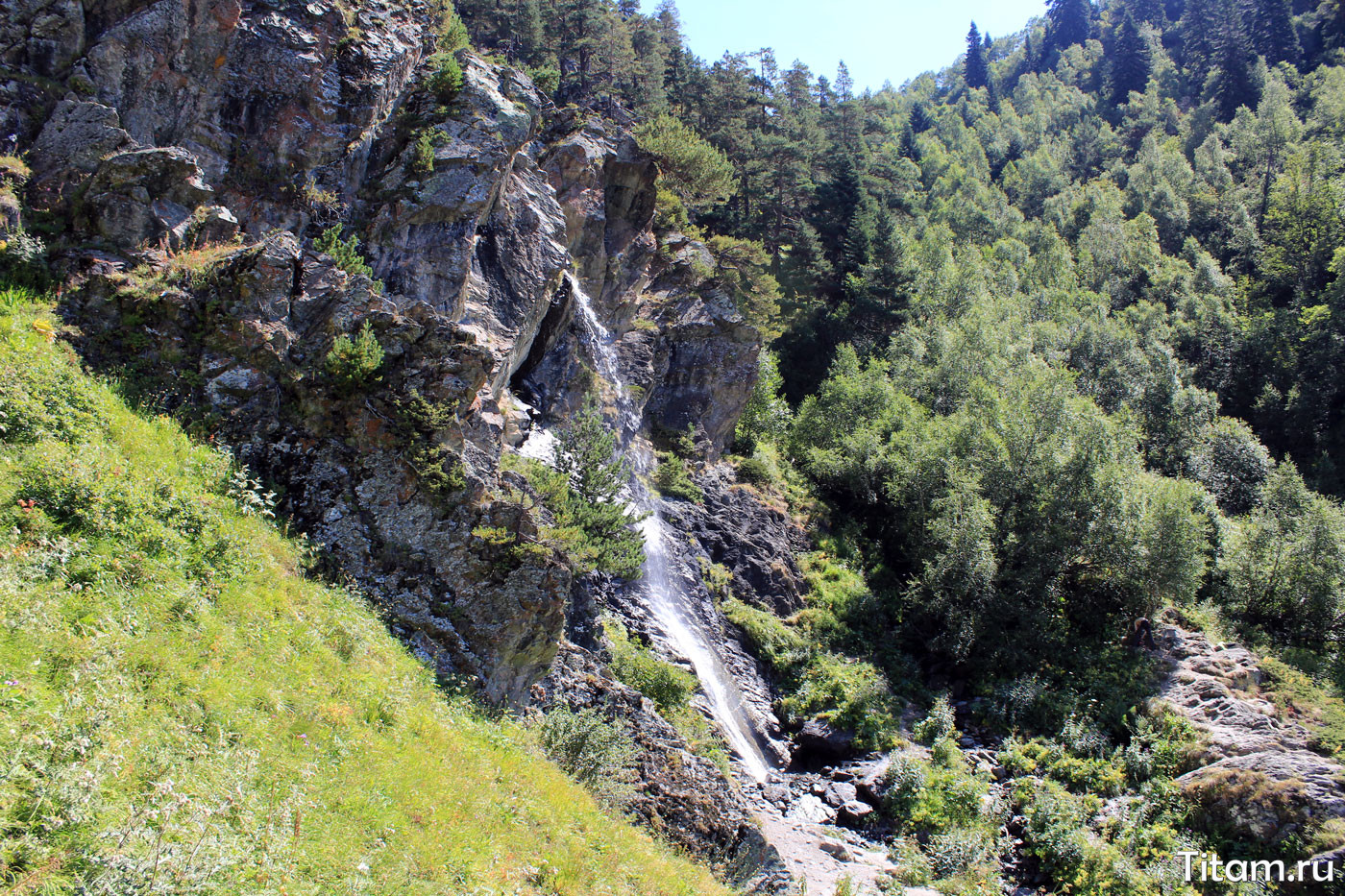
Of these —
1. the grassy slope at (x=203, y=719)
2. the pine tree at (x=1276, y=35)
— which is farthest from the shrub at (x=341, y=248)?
the pine tree at (x=1276, y=35)

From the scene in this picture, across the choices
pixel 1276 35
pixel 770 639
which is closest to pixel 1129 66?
pixel 1276 35

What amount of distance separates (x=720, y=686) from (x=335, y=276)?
16.4m

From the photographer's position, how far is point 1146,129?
95.9 m

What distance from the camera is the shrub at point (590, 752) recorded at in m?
12.0

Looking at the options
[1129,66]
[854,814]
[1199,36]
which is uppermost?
[1199,36]

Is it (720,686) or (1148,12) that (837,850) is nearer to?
(720,686)

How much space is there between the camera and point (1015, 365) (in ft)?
140

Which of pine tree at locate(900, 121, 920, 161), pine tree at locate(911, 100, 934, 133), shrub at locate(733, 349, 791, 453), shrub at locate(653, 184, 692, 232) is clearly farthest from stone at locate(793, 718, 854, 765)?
pine tree at locate(911, 100, 934, 133)

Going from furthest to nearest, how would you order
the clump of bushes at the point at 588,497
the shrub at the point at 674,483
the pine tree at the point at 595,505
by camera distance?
the shrub at the point at 674,483 < the pine tree at the point at 595,505 < the clump of bushes at the point at 588,497

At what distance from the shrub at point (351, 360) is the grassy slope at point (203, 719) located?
8.31 ft

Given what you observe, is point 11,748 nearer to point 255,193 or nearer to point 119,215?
point 119,215

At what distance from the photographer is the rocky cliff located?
11938mm

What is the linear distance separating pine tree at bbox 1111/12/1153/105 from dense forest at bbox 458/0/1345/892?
49.5 ft

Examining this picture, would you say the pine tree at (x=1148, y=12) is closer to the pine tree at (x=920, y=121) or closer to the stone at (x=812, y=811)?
the pine tree at (x=920, y=121)
